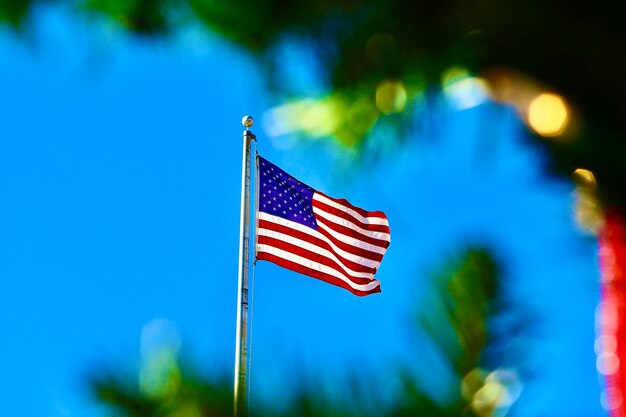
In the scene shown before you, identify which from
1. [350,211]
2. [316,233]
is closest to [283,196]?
[316,233]

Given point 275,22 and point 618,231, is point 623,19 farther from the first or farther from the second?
point 275,22

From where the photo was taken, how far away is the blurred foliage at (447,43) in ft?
5.30

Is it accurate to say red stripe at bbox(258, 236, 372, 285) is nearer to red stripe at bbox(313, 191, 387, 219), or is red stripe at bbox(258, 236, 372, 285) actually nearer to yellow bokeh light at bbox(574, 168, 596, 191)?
red stripe at bbox(313, 191, 387, 219)

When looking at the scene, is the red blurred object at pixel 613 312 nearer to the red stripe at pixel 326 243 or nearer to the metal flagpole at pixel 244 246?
the metal flagpole at pixel 244 246

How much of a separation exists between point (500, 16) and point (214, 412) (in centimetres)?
96

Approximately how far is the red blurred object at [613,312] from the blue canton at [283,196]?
9.20 m

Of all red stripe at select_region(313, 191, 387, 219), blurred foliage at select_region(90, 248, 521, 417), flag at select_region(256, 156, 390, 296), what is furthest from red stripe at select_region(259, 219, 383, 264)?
blurred foliage at select_region(90, 248, 521, 417)

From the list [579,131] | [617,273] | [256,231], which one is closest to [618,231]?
[617,273]

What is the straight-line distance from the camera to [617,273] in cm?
188

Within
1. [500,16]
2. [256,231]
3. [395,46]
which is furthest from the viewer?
[256,231]

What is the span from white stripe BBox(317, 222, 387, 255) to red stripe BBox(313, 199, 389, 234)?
0.79 feet

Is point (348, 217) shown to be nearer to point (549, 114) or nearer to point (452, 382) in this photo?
point (549, 114)

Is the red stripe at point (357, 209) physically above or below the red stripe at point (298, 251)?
above

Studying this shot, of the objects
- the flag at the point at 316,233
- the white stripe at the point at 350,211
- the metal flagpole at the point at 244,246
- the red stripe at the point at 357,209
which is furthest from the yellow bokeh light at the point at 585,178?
the red stripe at the point at 357,209
